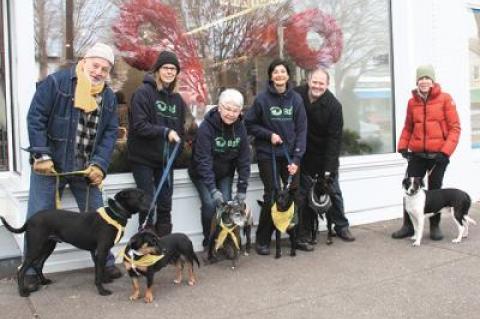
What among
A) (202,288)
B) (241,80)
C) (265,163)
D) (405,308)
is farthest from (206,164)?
(405,308)

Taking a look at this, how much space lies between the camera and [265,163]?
18.7 ft

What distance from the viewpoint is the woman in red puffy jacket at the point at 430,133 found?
5977 millimetres

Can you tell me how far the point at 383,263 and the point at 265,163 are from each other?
1445 mm

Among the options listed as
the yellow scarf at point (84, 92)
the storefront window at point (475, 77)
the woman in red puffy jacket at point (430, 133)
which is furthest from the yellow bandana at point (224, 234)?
the storefront window at point (475, 77)

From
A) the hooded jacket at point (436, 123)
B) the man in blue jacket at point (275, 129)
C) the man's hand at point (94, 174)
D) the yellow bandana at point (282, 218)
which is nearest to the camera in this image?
the man's hand at point (94, 174)

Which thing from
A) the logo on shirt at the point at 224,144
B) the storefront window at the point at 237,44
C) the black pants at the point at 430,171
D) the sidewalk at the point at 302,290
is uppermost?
the storefront window at the point at 237,44

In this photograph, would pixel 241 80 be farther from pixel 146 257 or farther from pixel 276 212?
pixel 146 257

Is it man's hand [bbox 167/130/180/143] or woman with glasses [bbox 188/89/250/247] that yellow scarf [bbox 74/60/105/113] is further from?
woman with glasses [bbox 188/89/250/247]

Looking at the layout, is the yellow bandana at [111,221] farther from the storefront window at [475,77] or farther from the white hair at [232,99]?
the storefront window at [475,77]

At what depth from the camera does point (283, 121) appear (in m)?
5.62

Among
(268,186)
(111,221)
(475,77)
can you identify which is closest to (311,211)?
(268,186)

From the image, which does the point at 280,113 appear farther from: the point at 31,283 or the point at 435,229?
the point at 31,283

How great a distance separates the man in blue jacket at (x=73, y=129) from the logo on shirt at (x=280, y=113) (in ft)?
5.16

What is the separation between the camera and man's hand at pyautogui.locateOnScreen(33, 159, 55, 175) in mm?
4445
